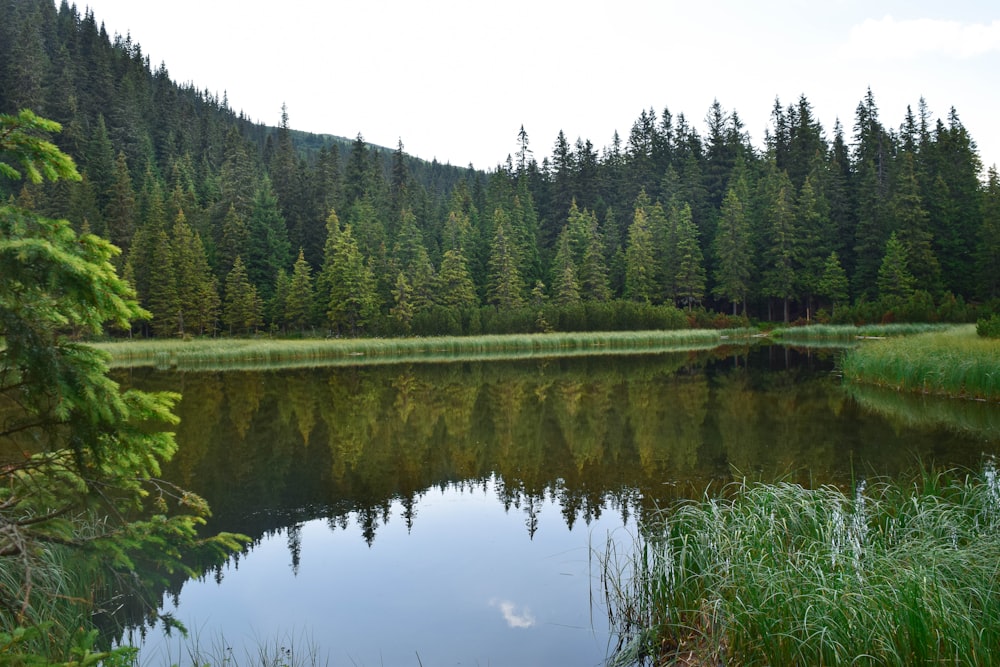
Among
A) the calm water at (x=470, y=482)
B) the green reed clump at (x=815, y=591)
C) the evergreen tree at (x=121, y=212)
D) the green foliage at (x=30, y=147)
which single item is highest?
the evergreen tree at (x=121, y=212)

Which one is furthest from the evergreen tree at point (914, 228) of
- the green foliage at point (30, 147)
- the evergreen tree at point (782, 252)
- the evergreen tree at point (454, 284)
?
the green foliage at point (30, 147)

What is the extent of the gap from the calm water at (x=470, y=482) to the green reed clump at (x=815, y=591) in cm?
58

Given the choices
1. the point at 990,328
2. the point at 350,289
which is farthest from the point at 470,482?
the point at 350,289

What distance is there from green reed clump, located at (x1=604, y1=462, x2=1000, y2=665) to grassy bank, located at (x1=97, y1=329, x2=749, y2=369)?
30496 millimetres

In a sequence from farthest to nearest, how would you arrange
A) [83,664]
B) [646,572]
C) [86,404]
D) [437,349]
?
[437,349] → [646,572] → [86,404] → [83,664]

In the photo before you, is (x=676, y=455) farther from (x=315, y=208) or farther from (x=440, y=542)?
(x=315, y=208)

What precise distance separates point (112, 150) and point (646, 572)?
8868 centimetres

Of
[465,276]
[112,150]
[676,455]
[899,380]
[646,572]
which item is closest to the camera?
[646,572]

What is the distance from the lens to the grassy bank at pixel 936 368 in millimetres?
15180

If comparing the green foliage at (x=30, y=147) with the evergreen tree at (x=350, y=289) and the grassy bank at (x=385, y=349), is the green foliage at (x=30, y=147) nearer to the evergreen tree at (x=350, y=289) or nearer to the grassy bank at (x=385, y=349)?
the grassy bank at (x=385, y=349)

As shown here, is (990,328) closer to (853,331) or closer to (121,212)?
(853,331)

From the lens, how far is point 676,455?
11656mm

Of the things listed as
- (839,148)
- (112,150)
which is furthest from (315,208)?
(839,148)

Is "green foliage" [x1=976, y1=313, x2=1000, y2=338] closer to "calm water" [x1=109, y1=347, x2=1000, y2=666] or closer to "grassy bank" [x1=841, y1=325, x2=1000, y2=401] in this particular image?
"grassy bank" [x1=841, y1=325, x2=1000, y2=401]
